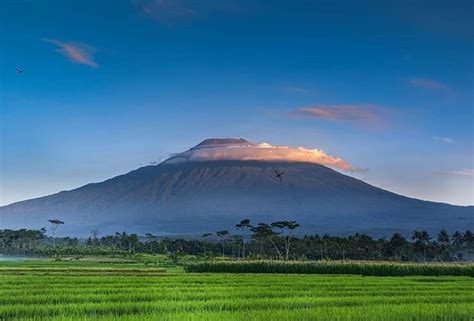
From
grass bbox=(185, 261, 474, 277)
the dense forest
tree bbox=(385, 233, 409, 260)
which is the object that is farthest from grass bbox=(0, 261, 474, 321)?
tree bbox=(385, 233, 409, 260)

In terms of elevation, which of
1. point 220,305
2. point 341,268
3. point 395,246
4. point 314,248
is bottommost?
point 341,268

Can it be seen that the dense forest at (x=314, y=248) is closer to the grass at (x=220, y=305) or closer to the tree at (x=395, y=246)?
the tree at (x=395, y=246)

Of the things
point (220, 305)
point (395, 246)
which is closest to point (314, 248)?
point (395, 246)

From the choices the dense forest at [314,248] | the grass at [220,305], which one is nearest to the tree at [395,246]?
the dense forest at [314,248]

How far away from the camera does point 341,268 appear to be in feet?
148

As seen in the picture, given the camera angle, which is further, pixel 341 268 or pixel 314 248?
pixel 314 248

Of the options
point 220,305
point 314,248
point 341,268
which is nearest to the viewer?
point 220,305

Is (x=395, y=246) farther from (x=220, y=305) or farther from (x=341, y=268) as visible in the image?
(x=220, y=305)

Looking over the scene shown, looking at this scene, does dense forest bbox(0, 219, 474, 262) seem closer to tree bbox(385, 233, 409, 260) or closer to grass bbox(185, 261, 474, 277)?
tree bbox(385, 233, 409, 260)

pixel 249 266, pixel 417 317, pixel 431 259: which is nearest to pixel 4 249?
pixel 431 259

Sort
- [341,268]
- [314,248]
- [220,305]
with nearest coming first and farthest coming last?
[220,305] < [341,268] < [314,248]

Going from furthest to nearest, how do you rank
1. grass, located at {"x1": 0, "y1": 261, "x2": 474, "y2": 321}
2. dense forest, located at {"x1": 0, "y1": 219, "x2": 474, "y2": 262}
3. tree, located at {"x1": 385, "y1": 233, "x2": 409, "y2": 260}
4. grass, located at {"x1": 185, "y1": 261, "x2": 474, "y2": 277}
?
1. tree, located at {"x1": 385, "y1": 233, "x2": 409, "y2": 260}
2. dense forest, located at {"x1": 0, "y1": 219, "x2": 474, "y2": 262}
3. grass, located at {"x1": 185, "y1": 261, "x2": 474, "y2": 277}
4. grass, located at {"x1": 0, "y1": 261, "x2": 474, "y2": 321}

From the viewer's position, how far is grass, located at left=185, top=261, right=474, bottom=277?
4356 cm

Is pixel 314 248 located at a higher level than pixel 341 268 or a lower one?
higher
